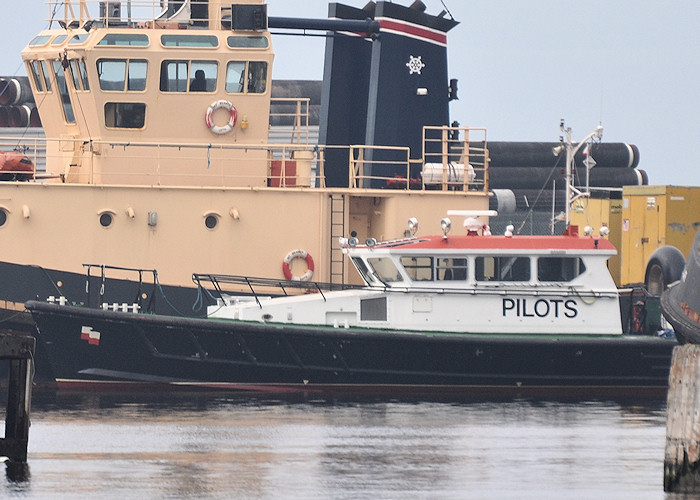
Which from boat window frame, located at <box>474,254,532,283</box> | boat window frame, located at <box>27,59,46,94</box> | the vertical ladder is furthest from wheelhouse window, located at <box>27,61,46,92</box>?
boat window frame, located at <box>474,254,532,283</box>

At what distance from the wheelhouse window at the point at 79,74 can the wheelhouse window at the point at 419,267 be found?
5.33 meters

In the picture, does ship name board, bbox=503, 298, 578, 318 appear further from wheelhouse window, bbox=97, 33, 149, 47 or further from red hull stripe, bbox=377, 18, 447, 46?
wheelhouse window, bbox=97, 33, 149, 47

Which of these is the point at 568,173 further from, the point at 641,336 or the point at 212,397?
the point at 212,397

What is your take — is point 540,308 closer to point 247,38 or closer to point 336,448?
point 336,448

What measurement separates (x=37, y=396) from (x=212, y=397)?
2327 millimetres

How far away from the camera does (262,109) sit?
2206 cm

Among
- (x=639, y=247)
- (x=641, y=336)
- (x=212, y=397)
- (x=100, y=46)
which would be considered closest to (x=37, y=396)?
(x=212, y=397)

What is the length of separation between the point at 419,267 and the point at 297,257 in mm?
2119

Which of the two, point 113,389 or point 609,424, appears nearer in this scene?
point 609,424

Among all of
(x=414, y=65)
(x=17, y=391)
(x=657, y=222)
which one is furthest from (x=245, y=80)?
(x=657, y=222)

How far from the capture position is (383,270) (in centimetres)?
2012

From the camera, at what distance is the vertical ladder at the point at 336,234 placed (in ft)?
70.5

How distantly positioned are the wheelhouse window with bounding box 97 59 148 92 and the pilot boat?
329 cm

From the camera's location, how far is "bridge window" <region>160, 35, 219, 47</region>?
71.1 ft
